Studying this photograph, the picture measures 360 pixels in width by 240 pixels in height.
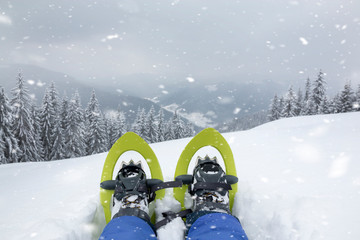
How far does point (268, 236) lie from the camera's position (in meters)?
2.12

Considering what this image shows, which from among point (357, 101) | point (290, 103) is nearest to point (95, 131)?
point (290, 103)

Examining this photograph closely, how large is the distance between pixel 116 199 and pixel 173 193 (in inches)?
32.1

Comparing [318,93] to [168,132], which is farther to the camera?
[168,132]

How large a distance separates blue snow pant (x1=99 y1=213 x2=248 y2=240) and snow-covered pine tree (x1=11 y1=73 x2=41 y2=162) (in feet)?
69.0

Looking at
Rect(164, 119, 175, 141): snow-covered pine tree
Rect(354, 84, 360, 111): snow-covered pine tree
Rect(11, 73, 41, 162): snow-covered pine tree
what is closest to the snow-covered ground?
Rect(11, 73, 41, 162): snow-covered pine tree

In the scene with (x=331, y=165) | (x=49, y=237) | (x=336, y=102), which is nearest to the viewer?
(x=49, y=237)

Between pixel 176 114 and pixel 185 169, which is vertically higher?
pixel 176 114

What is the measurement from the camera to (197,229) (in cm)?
198

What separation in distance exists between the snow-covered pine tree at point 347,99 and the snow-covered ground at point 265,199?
92.2 feet

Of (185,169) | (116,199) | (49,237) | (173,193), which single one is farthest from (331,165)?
(49,237)

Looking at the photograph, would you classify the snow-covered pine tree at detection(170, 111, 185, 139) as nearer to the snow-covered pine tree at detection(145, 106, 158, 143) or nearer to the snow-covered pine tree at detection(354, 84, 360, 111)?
the snow-covered pine tree at detection(145, 106, 158, 143)

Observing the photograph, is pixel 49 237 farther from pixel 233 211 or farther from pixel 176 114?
pixel 176 114

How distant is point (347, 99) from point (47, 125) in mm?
36648

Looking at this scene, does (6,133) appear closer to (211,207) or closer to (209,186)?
(209,186)
